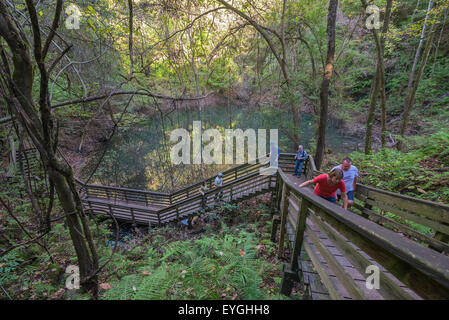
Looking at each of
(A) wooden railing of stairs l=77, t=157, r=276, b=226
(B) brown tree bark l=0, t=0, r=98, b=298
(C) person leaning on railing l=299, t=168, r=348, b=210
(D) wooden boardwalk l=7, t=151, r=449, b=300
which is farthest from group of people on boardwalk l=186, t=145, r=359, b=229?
(B) brown tree bark l=0, t=0, r=98, b=298

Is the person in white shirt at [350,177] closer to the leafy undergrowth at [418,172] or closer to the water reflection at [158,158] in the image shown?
the leafy undergrowth at [418,172]

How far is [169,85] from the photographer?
442 cm

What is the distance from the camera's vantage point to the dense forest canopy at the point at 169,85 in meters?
2.19

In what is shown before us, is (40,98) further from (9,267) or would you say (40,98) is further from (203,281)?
(9,267)

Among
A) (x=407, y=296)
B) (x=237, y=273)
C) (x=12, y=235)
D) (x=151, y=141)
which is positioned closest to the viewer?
(x=407, y=296)

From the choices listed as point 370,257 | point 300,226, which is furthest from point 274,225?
point 370,257

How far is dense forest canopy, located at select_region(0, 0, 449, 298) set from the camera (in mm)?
2186

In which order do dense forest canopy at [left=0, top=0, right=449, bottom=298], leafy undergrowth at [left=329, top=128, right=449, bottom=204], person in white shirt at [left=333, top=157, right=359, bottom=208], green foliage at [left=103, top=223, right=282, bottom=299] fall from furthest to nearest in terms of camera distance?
leafy undergrowth at [left=329, top=128, right=449, bottom=204], person in white shirt at [left=333, top=157, right=359, bottom=208], green foliage at [left=103, top=223, right=282, bottom=299], dense forest canopy at [left=0, top=0, right=449, bottom=298]

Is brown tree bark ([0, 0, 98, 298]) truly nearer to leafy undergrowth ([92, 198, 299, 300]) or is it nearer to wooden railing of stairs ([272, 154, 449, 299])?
leafy undergrowth ([92, 198, 299, 300])

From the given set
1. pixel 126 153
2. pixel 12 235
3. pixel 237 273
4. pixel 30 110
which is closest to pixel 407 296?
pixel 237 273

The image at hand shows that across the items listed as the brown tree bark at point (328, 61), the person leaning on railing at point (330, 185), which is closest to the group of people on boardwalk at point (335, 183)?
the person leaning on railing at point (330, 185)
